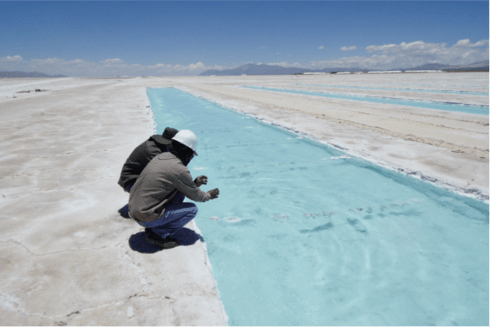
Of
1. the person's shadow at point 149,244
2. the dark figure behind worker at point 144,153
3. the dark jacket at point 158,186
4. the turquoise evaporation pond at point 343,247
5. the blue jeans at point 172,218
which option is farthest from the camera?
the dark figure behind worker at point 144,153

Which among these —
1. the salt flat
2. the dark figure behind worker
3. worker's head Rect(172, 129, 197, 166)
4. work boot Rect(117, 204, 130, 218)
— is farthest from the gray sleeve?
work boot Rect(117, 204, 130, 218)

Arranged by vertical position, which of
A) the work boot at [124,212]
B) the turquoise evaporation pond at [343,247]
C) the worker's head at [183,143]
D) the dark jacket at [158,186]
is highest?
the worker's head at [183,143]

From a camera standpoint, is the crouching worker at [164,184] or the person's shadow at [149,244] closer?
the crouching worker at [164,184]

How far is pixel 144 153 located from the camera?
10.5 ft

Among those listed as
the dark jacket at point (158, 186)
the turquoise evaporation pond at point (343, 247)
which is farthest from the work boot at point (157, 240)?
the turquoise evaporation pond at point (343, 247)

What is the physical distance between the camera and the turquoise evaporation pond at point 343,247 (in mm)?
2701

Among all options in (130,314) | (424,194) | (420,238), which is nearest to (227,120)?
(424,194)

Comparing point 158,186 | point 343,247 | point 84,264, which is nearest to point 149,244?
point 84,264

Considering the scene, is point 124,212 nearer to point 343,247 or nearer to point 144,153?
point 144,153

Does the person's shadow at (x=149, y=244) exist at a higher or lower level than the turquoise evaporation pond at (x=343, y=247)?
higher

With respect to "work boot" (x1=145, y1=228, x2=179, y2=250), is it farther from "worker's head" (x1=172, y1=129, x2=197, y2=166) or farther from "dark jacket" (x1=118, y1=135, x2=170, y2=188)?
"worker's head" (x1=172, y1=129, x2=197, y2=166)

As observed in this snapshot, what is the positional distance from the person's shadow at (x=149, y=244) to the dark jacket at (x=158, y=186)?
49 cm

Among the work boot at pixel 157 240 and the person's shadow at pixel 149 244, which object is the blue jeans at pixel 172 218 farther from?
the person's shadow at pixel 149 244

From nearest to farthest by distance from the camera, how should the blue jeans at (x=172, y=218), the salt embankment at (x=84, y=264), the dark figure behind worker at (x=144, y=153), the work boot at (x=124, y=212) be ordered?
the salt embankment at (x=84, y=264), the blue jeans at (x=172, y=218), the dark figure behind worker at (x=144, y=153), the work boot at (x=124, y=212)
